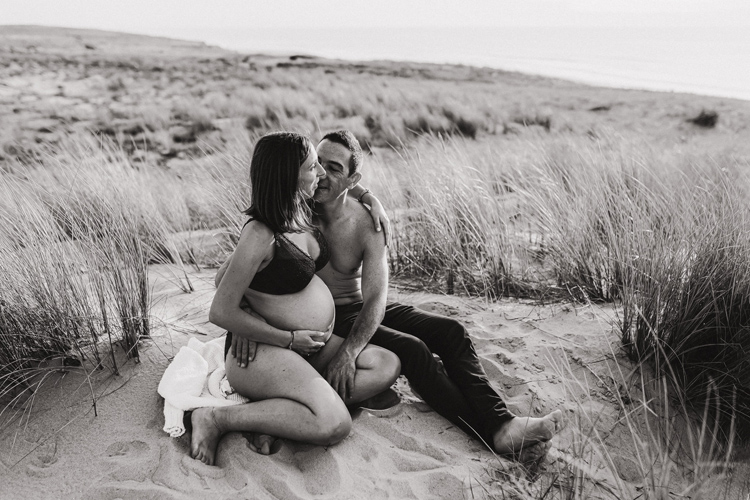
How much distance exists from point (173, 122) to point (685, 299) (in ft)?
43.2

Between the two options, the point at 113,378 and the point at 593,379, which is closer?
the point at 113,378

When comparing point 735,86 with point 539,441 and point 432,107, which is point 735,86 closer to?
point 432,107

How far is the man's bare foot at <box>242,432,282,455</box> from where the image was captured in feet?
8.72

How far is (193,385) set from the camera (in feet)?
9.68

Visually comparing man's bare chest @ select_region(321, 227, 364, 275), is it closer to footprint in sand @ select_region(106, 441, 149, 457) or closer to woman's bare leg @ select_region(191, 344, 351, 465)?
woman's bare leg @ select_region(191, 344, 351, 465)

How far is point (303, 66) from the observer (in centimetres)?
2906

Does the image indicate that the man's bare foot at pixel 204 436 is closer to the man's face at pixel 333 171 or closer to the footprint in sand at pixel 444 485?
the footprint in sand at pixel 444 485

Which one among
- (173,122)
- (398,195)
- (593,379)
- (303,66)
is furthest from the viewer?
(303,66)

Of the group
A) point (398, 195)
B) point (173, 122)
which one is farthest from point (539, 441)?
point (173, 122)

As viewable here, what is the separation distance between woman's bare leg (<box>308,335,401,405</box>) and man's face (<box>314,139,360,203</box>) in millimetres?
774

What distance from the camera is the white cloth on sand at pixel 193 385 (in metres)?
2.81

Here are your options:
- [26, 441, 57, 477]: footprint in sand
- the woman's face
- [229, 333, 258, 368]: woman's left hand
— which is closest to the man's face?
the woman's face

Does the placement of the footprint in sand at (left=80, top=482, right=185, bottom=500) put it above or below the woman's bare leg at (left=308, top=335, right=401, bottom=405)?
below

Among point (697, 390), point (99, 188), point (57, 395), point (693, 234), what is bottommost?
point (57, 395)
